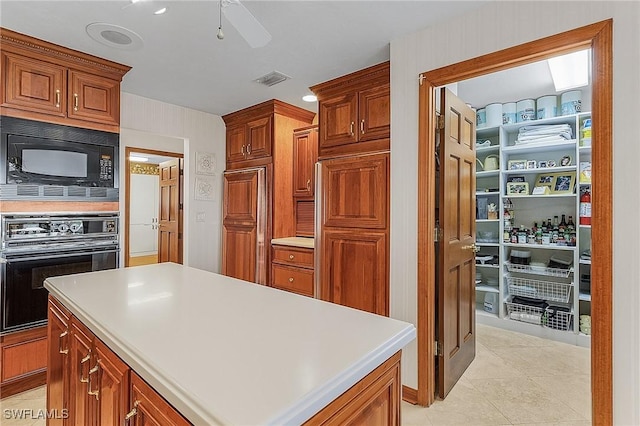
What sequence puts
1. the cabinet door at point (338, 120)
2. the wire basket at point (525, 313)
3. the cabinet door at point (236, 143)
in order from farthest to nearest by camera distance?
the cabinet door at point (236, 143)
the wire basket at point (525, 313)
the cabinet door at point (338, 120)

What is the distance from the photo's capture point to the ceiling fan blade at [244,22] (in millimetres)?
1375

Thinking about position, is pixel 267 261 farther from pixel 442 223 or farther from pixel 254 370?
pixel 254 370

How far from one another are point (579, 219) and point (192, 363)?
352cm

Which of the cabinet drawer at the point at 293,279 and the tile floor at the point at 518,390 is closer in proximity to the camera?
the tile floor at the point at 518,390

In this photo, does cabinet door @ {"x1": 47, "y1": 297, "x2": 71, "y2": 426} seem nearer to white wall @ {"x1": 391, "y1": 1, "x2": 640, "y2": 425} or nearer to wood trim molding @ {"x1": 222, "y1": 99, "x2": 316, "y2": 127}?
white wall @ {"x1": 391, "y1": 1, "x2": 640, "y2": 425}

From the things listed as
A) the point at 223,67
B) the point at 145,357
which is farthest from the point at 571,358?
the point at 223,67

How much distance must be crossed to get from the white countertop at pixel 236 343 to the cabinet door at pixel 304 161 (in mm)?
2215

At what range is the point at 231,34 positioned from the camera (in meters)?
2.21

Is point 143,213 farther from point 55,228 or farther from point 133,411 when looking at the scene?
point 133,411

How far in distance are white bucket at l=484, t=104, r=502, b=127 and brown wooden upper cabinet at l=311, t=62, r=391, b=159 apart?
66.4 inches

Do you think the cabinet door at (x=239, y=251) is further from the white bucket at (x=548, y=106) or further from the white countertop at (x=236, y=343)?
the white bucket at (x=548, y=106)

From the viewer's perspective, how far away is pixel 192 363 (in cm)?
80

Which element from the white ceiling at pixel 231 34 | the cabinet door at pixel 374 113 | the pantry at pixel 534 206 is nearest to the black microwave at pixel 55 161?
the white ceiling at pixel 231 34
